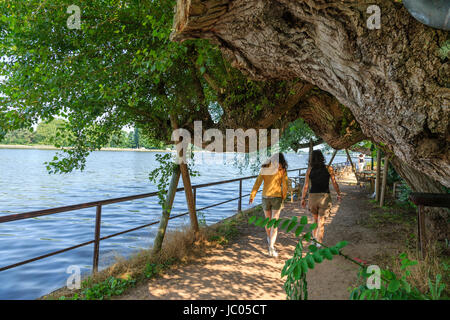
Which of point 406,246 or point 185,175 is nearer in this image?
point 406,246

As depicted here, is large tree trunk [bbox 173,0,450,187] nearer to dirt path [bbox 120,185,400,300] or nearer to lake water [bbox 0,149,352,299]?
dirt path [bbox 120,185,400,300]

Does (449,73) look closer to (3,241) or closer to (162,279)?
(162,279)

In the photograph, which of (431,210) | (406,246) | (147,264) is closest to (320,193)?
(406,246)

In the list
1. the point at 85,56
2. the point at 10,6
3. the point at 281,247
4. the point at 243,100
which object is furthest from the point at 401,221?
the point at 10,6

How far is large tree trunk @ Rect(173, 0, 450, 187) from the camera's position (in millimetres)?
2094

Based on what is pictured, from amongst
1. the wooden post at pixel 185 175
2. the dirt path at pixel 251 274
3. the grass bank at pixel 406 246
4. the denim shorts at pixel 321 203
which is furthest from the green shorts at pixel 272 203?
the grass bank at pixel 406 246

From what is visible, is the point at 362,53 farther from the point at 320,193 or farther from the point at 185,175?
the point at 185,175

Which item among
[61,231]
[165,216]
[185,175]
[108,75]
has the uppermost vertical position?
[108,75]

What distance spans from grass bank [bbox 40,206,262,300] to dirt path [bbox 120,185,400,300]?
18 cm

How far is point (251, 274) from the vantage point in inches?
177

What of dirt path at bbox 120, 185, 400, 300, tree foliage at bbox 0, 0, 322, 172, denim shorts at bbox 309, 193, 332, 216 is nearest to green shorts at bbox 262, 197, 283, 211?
denim shorts at bbox 309, 193, 332, 216

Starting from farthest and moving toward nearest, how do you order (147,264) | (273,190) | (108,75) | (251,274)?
(273,190) → (147,264) → (251,274) → (108,75)

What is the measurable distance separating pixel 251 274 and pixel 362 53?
3.61 m

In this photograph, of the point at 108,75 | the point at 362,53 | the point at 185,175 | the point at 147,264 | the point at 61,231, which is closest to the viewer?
the point at 362,53
